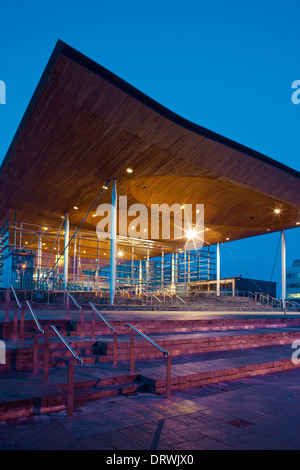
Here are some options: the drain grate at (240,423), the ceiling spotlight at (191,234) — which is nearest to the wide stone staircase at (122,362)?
the drain grate at (240,423)

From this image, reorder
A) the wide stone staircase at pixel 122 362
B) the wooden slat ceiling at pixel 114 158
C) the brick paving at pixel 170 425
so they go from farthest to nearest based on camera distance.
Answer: the wooden slat ceiling at pixel 114 158 < the wide stone staircase at pixel 122 362 < the brick paving at pixel 170 425

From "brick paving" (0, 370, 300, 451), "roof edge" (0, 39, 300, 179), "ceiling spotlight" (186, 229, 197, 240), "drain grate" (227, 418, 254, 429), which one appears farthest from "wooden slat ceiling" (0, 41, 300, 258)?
"drain grate" (227, 418, 254, 429)

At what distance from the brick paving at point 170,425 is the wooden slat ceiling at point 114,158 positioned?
Answer: 10302mm

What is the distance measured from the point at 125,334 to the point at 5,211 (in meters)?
18.3

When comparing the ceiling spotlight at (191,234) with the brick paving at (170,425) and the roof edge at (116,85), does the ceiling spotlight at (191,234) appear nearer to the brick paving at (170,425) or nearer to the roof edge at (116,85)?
the roof edge at (116,85)

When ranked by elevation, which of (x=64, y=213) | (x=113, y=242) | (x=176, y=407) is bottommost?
(x=176, y=407)

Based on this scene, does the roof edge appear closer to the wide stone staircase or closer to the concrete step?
the wide stone staircase

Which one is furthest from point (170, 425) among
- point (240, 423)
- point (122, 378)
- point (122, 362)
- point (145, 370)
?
point (122, 362)

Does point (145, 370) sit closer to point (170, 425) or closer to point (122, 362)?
point (122, 362)

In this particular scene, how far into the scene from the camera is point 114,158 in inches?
628

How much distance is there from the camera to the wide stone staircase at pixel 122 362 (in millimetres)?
5507

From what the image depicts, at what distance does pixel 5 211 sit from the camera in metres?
25.1
